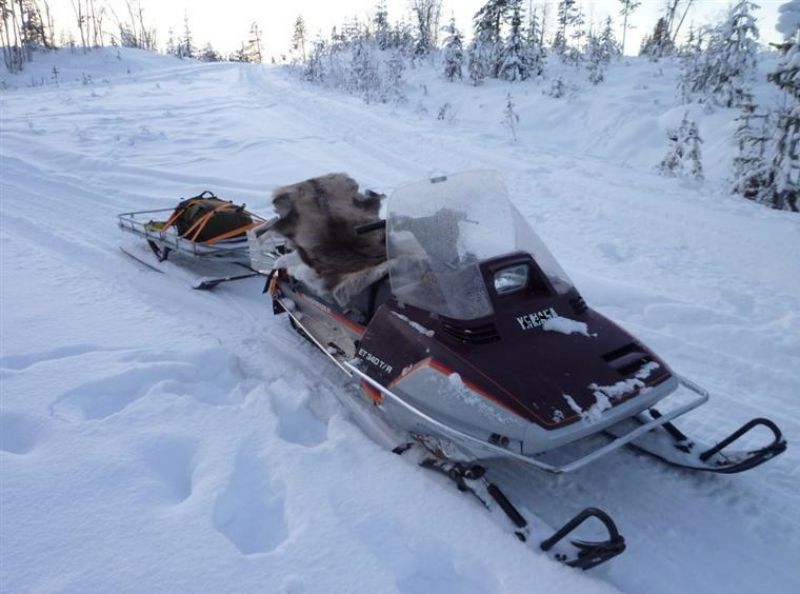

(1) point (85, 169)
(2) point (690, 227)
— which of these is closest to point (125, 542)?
(2) point (690, 227)

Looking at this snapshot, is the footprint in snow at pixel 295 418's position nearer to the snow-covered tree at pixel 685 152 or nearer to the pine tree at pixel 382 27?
the snow-covered tree at pixel 685 152

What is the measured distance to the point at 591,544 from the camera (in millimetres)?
2064

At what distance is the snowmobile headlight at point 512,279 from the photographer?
2.73m

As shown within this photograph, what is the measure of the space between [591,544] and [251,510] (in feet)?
4.34

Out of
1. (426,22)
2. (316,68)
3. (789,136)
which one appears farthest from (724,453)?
(426,22)

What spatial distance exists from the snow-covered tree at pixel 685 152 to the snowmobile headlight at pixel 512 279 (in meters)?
7.03

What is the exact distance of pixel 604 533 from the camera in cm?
233

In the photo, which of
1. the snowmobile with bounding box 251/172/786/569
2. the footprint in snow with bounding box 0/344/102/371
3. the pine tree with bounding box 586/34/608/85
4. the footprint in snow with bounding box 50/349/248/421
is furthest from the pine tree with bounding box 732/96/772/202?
the pine tree with bounding box 586/34/608/85

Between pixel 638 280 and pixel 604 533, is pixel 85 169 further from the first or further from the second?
pixel 604 533

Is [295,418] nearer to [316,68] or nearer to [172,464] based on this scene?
[172,464]

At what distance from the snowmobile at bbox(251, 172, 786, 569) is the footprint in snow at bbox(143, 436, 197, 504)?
87cm

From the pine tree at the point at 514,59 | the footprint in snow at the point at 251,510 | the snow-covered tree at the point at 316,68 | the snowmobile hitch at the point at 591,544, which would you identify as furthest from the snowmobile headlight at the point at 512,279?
the pine tree at the point at 514,59

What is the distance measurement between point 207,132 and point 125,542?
33.2 feet

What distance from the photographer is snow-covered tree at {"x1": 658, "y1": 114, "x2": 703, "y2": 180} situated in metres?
8.80
